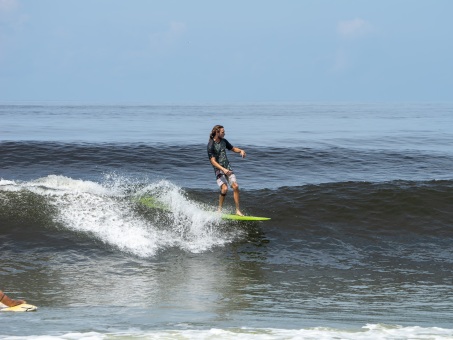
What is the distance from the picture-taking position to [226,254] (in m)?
11.8

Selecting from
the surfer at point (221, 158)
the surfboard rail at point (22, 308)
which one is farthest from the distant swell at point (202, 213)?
the surfboard rail at point (22, 308)

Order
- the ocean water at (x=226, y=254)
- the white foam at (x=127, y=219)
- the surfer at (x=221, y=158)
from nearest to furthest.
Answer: the ocean water at (x=226, y=254) < the white foam at (x=127, y=219) < the surfer at (x=221, y=158)

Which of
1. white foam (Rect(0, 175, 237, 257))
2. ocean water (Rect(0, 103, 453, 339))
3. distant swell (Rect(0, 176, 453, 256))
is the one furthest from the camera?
distant swell (Rect(0, 176, 453, 256))

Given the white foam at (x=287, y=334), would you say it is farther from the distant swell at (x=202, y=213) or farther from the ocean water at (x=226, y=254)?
the distant swell at (x=202, y=213)

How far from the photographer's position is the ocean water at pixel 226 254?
281 inches

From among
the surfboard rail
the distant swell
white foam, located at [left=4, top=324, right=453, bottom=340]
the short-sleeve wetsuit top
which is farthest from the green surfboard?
white foam, located at [left=4, top=324, right=453, bottom=340]

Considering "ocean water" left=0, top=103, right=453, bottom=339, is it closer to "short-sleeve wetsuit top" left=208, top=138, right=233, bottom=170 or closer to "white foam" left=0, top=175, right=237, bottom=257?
"white foam" left=0, top=175, right=237, bottom=257

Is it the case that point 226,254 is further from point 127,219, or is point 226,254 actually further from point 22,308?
point 22,308

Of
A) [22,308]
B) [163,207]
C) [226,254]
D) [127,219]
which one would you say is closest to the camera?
[22,308]

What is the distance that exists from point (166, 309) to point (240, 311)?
89cm

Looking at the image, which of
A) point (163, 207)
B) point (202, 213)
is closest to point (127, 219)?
point (163, 207)

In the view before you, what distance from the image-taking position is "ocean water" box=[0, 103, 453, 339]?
23.4 ft

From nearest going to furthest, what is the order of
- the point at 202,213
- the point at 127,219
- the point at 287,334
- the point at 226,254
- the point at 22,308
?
the point at 287,334
the point at 22,308
the point at 226,254
the point at 127,219
the point at 202,213

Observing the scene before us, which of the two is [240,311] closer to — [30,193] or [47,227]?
[47,227]
